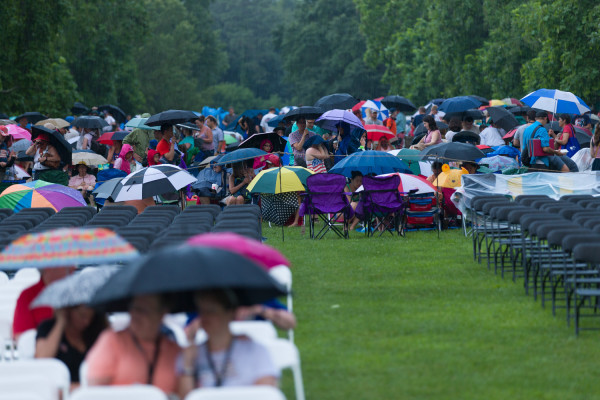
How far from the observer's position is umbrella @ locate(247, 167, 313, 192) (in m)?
17.2

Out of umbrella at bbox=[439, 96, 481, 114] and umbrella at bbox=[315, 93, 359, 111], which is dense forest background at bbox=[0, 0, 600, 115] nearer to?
umbrella at bbox=[439, 96, 481, 114]

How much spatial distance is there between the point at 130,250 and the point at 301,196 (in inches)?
458

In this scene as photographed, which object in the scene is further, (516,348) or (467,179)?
(467,179)

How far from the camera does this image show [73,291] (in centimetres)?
607

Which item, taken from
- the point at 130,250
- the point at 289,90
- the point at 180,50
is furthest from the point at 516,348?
the point at 289,90

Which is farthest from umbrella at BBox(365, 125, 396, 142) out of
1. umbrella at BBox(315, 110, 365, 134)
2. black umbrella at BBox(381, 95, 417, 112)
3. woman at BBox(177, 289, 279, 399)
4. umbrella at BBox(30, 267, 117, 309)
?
woman at BBox(177, 289, 279, 399)

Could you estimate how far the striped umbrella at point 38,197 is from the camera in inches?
621

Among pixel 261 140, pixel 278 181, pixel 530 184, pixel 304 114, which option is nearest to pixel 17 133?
pixel 261 140

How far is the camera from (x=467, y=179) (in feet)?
52.2

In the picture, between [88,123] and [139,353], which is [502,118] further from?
[139,353]

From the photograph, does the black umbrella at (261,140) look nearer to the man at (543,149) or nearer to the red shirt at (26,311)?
the man at (543,149)

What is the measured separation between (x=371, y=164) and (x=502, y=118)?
8253 millimetres

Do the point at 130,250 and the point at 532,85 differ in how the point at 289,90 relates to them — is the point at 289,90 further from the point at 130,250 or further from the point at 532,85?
the point at 130,250

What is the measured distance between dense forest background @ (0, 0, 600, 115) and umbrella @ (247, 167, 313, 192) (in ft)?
41.1
